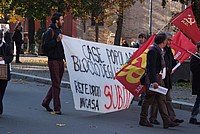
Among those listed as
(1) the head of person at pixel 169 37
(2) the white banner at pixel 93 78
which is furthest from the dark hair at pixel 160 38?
(2) the white banner at pixel 93 78

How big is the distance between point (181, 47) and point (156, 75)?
185 cm

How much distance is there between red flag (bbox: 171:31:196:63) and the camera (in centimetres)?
1146

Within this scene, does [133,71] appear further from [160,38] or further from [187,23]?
[187,23]

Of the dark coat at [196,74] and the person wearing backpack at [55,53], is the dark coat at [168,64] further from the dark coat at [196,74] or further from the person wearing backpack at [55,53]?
the person wearing backpack at [55,53]

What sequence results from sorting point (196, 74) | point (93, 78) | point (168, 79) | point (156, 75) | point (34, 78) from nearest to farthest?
point (156, 75), point (168, 79), point (196, 74), point (93, 78), point (34, 78)

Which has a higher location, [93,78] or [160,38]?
[160,38]

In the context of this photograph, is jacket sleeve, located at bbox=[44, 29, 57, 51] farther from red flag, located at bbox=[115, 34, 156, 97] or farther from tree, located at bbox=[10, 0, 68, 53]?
tree, located at bbox=[10, 0, 68, 53]

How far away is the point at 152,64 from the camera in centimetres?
980

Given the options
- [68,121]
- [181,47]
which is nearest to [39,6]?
[181,47]

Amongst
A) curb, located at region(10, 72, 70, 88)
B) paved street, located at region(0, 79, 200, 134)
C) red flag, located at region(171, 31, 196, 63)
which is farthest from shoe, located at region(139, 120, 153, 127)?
curb, located at region(10, 72, 70, 88)

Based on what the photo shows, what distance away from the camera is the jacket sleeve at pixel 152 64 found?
384 inches

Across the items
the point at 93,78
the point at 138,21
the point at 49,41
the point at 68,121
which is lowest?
the point at 68,121

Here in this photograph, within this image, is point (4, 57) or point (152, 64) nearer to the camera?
point (152, 64)

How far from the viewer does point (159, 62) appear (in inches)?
392
